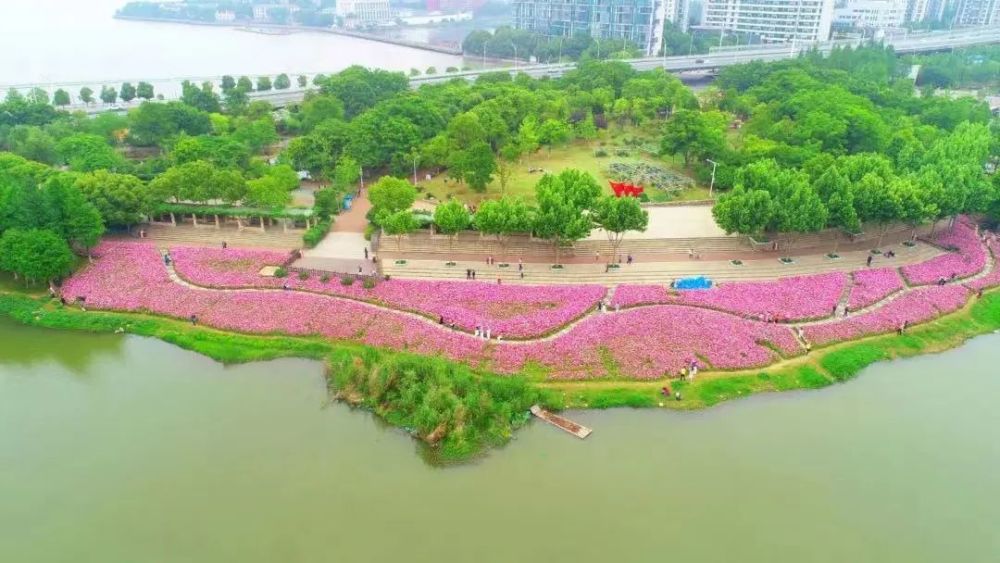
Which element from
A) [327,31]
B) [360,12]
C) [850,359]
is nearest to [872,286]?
[850,359]

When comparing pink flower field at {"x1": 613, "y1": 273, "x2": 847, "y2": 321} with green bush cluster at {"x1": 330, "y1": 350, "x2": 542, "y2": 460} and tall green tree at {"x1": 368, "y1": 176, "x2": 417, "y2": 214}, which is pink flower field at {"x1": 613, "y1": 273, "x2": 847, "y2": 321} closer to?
green bush cluster at {"x1": 330, "y1": 350, "x2": 542, "y2": 460}

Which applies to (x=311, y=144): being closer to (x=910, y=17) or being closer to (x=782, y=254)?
(x=782, y=254)

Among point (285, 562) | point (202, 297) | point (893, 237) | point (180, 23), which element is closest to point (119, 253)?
point (202, 297)

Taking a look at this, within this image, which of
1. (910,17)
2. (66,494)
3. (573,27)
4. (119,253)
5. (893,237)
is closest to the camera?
(66,494)

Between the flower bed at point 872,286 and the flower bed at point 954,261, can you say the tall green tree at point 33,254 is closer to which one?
the flower bed at point 872,286

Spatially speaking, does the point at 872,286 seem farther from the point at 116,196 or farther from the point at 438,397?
the point at 116,196

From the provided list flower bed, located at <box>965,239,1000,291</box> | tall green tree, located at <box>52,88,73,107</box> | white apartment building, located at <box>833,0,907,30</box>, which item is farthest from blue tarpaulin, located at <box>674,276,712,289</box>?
white apartment building, located at <box>833,0,907,30</box>

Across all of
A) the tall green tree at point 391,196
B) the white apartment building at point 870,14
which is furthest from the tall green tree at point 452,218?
the white apartment building at point 870,14
